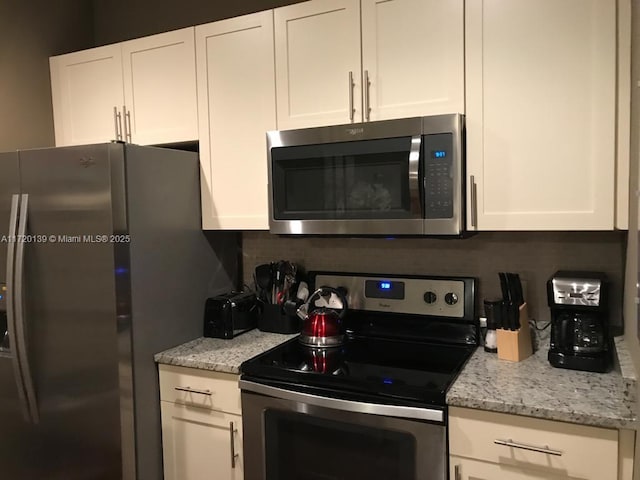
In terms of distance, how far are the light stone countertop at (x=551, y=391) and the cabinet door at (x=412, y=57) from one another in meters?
0.90

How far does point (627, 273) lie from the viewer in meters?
1.66

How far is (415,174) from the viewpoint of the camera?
1.72 m

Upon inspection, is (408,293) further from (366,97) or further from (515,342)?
(366,97)

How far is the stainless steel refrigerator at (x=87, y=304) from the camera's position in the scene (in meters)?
1.87

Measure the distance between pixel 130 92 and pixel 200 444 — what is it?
1.59 metres

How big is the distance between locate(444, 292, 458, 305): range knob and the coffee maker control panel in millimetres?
424

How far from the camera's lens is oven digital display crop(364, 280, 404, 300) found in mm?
2148

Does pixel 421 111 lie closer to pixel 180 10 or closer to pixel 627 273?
pixel 627 273

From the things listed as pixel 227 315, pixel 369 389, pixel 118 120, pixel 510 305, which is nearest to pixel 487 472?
pixel 369 389

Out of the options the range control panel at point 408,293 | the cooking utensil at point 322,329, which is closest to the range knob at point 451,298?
the range control panel at point 408,293

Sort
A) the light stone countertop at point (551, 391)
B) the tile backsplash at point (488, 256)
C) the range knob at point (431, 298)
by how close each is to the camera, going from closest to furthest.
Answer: the light stone countertop at point (551, 391) → the tile backsplash at point (488, 256) → the range knob at point (431, 298)

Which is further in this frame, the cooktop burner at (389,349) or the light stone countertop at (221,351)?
the light stone countertop at (221,351)

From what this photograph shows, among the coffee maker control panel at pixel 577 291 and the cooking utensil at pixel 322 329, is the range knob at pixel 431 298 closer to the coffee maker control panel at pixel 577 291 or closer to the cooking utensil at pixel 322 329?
the cooking utensil at pixel 322 329

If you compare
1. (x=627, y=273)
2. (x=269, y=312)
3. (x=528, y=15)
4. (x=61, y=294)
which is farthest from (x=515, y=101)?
(x=61, y=294)
